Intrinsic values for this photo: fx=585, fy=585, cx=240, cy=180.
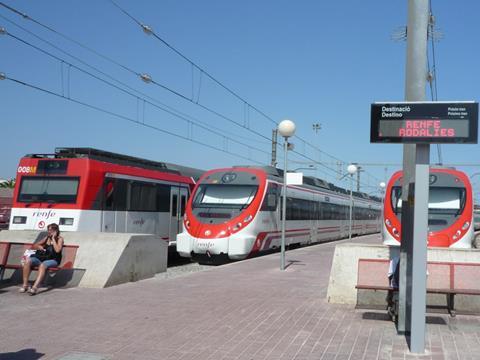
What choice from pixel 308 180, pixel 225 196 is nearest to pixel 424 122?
pixel 225 196

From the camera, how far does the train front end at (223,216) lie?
18625 millimetres

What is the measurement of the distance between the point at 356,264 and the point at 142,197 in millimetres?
11058

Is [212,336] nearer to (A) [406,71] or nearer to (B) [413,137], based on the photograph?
(B) [413,137]

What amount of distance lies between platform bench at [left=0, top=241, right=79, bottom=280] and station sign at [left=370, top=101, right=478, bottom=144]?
22.7ft

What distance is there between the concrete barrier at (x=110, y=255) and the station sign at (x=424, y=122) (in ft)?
21.3

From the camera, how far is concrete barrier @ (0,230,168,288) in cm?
1120

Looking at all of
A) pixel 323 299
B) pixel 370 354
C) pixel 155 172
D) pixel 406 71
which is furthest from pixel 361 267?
pixel 155 172

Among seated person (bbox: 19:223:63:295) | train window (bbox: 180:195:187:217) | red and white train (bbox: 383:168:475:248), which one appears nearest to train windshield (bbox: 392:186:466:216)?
red and white train (bbox: 383:168:475:248)

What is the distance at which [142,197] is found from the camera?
758 inches

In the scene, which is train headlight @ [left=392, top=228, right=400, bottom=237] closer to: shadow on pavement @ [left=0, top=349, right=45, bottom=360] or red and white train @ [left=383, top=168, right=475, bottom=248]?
red and white train @ [left=383, top=168, right=475, bottom=248]

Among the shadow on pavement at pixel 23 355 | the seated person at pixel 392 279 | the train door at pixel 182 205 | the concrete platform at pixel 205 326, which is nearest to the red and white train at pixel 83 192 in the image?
the train door at pixel 182 205

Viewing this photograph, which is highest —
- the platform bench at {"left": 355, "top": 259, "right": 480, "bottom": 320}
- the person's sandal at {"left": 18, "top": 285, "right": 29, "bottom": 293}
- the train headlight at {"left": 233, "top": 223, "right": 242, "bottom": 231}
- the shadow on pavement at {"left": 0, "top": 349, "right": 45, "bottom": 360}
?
the train headlight at {"left": 233, "top": 223, "right": 242, "bottom": 231}

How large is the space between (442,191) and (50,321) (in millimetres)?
12363

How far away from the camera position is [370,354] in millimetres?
6379
